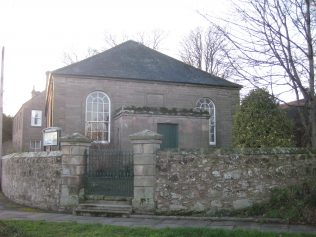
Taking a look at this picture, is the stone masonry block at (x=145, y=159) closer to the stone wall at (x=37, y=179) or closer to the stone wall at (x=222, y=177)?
the stone wall at (x=222, y=177)

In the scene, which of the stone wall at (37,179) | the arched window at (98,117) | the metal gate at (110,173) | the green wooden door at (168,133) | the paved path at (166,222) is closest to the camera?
the paved path at (166,222)

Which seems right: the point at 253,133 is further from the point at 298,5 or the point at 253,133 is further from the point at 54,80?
the point at 54,80

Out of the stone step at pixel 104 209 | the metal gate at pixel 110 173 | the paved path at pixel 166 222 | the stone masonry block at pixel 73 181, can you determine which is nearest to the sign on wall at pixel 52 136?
the stone masonry block at pixel 73 181

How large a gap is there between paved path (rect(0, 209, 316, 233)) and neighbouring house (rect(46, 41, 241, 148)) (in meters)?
10.2

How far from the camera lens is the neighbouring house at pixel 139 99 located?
22750 mm

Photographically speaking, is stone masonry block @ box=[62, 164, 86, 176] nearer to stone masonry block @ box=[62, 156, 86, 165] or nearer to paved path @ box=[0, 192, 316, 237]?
stone masonry block @ box=[62, 156, 86, 165]

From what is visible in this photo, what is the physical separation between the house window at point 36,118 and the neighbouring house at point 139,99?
2092 cm

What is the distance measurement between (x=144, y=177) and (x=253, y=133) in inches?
190

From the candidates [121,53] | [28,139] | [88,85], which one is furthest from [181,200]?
[28,139]

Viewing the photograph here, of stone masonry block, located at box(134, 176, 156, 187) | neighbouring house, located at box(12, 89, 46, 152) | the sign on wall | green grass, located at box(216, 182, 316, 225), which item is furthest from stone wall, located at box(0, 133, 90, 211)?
neighbouring house, located at box(12, 89, 46, 152)

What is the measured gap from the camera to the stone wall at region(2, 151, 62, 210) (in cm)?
1341

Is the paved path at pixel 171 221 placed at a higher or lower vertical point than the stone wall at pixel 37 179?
lower

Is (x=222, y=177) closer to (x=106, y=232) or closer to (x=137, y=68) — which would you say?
(x=106, y=232)

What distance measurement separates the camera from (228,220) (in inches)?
440
